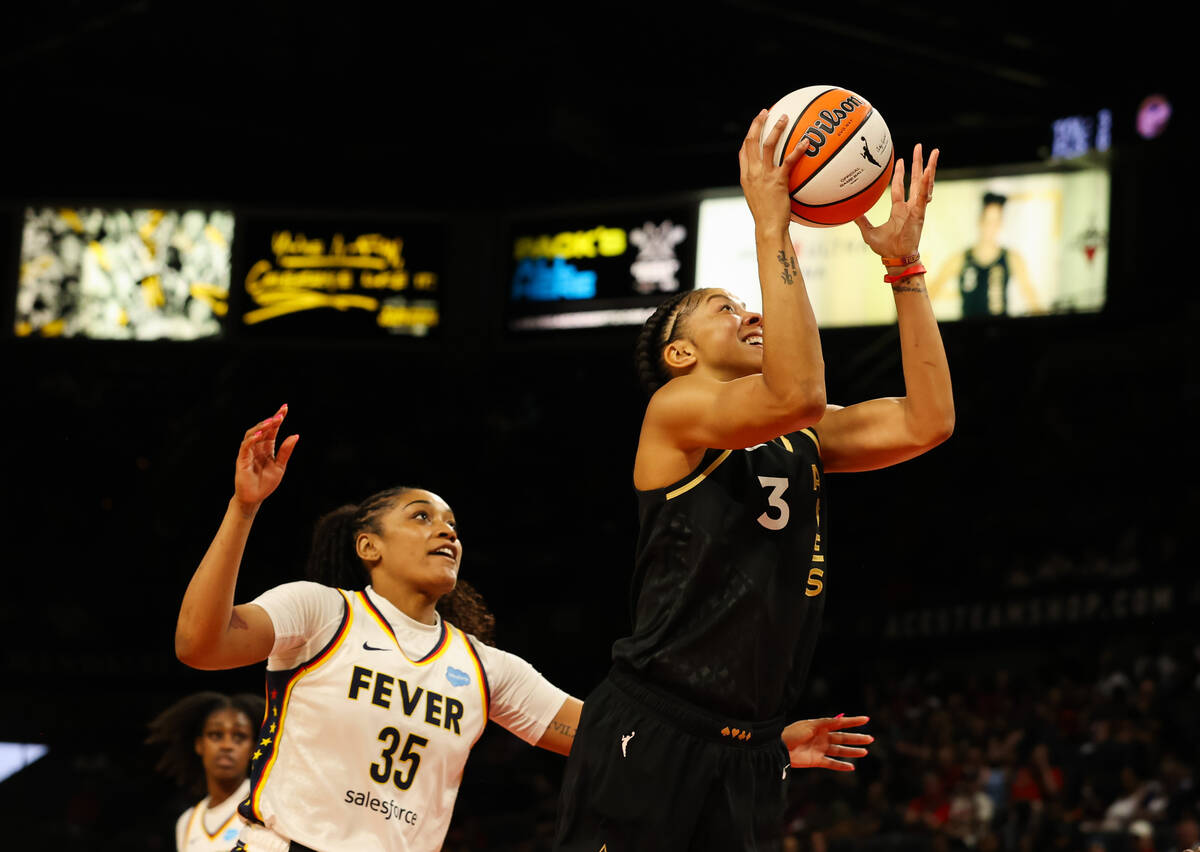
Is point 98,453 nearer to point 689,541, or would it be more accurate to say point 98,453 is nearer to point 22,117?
point 22,117

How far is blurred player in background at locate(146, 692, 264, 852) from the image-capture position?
572 centimetres

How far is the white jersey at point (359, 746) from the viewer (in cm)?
393

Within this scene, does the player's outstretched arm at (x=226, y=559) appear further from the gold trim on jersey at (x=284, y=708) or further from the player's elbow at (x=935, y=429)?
the player's elbow at (x=935, y=429)

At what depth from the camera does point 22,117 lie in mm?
17703

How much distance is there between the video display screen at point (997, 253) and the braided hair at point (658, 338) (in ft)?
28.4

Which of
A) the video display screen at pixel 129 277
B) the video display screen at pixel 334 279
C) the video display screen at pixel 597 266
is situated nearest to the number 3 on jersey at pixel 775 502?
the video display screen at pixel 597 266

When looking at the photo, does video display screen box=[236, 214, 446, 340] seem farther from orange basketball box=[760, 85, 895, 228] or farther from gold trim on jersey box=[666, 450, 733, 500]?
gold trim on jersey box=[666, 450, 733, 500]

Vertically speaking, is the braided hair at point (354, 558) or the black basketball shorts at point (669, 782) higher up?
the braided hair at point (354, 558)

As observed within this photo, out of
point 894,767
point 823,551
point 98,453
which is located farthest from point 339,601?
point 98,453

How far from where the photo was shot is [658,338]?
3740 mm


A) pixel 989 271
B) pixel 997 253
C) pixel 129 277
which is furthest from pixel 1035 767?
pixel 129 277

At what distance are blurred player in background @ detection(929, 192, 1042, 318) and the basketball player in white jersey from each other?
916 centimetres

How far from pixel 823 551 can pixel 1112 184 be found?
9.99 metres

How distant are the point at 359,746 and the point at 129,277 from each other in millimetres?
12829
